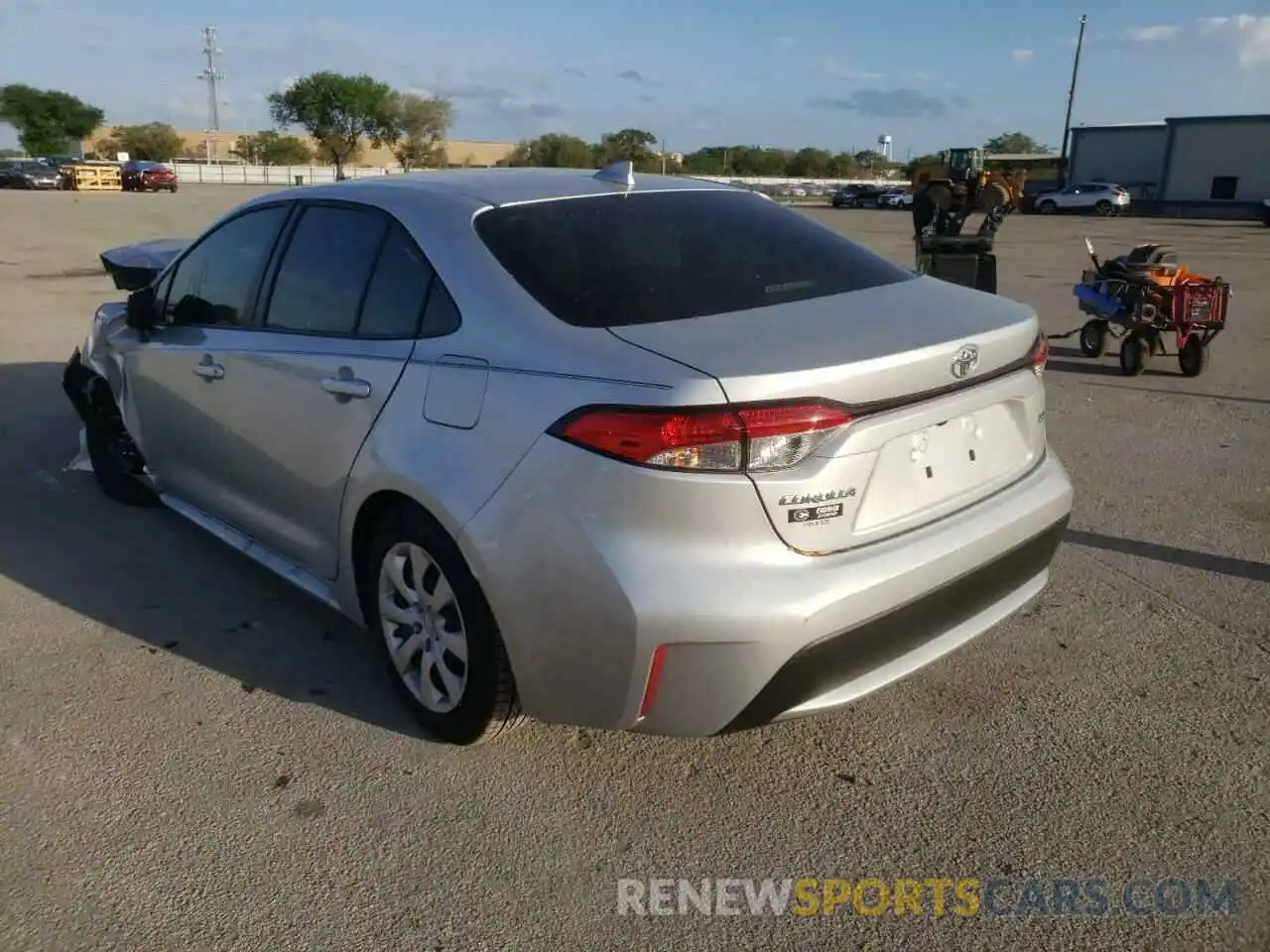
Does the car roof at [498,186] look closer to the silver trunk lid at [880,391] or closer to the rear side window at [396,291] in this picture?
the rear side window at [396,291]

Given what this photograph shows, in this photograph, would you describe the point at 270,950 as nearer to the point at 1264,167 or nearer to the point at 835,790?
the point at 835,790

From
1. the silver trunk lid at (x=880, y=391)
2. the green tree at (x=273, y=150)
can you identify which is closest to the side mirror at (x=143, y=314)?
the silver trunk lid at (x=880, y=391)

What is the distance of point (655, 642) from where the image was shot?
2398 millimetres

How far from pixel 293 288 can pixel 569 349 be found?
1.48 m

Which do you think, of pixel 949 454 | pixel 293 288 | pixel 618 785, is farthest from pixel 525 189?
pixel 618 785

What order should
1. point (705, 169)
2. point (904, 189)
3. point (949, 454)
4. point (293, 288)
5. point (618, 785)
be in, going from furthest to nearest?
point (705, 169)
point (904, 189)
point (293, 288)
point (618, 785)
point (949, 454)

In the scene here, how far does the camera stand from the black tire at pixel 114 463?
501cm

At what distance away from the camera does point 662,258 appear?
10.0 feet

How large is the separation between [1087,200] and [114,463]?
46863mm

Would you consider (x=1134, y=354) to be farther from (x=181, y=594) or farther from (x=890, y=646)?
(x=181, y=594)

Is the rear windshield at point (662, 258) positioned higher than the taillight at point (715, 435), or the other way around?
the rear windshield at point (662, 258)

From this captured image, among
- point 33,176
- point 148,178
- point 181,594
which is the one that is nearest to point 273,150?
point 33,176

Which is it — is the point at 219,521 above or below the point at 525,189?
below

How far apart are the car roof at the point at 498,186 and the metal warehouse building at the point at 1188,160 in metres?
51.3
